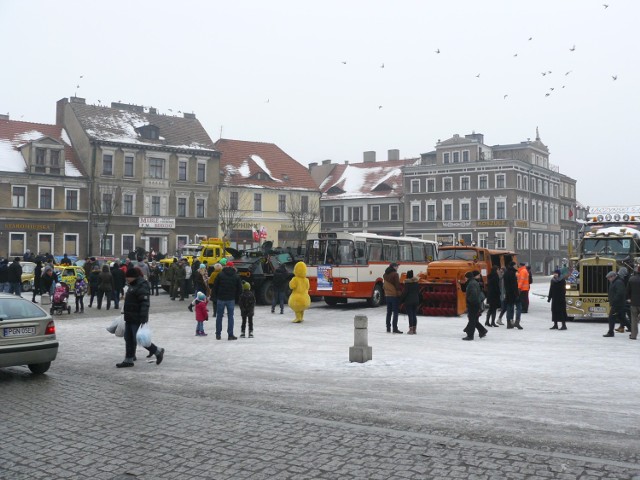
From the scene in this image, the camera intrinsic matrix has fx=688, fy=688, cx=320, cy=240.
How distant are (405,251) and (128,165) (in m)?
35.1

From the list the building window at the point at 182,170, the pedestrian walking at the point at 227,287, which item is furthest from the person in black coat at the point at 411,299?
the building window at the point at 182,170

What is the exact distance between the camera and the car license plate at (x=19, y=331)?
11.1m

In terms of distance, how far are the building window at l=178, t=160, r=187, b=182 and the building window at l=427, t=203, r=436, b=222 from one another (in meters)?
Result: 27.5

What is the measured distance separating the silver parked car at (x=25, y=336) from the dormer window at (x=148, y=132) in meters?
50.0

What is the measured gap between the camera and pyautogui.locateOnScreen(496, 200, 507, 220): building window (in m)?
70.9

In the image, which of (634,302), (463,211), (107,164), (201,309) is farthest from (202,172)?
(634,302)

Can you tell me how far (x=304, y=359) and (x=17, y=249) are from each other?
45.1m

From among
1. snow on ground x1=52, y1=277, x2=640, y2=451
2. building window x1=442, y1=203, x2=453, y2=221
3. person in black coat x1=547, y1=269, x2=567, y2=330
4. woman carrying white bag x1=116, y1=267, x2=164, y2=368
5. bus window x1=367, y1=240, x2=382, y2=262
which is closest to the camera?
snow on ground x1=52, y1=277, x2=640, y2=451

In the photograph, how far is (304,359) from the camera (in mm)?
13672

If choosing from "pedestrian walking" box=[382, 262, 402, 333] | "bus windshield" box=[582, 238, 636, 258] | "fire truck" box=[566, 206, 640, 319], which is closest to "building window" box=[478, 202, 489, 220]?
"fire truck" box=[566, 206, 640, 319]

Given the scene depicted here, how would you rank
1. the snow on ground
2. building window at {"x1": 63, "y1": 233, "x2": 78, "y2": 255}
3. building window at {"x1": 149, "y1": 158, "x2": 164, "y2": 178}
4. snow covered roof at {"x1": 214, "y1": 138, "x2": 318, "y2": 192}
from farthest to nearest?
snow covered roof at {"x1": 214, "y1": 138, "x2": 318, "y2": 192} → building window at {"x1": 149, "y1": 158, "x2": 164, "y2": 178} → building window at {"x1": 63, "y1": 233, "x2": 78, "y2": 255} → the snow on ground

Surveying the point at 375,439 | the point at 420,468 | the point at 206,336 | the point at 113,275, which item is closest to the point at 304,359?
the point at 206,336

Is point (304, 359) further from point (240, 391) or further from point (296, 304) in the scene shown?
point (296, 304)

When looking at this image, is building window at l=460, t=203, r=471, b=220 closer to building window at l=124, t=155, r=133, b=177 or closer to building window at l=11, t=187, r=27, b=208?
building window at l=124, t=155, r=133, b=177
